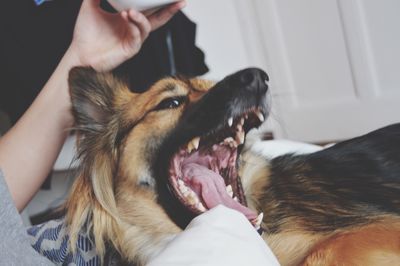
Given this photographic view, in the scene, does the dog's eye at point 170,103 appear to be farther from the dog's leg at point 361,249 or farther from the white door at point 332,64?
the white door at point 332,64

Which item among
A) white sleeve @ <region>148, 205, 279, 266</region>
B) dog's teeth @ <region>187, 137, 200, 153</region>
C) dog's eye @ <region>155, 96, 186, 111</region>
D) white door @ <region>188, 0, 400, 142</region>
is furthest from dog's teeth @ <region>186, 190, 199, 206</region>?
white door @ <region>188, 0, 400, 142</region>

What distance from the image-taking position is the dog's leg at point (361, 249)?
89cm

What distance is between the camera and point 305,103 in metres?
2.91

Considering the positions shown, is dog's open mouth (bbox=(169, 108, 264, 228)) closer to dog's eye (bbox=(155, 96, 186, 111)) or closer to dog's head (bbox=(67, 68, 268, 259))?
dog's head (bbox=(67, 68, 268, 259))

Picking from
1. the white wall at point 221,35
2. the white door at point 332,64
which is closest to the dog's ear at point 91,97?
the white door at point 332,64

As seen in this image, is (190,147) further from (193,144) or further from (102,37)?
(102,37)

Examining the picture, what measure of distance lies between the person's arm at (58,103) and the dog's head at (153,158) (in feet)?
0.37

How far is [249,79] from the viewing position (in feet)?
3.51

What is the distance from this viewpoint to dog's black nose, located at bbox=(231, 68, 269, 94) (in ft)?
3.49

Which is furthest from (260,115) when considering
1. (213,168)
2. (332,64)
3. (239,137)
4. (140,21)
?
(332,64)

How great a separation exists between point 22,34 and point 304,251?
1390 mm

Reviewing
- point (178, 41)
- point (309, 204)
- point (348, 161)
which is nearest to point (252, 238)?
point (309, 204)

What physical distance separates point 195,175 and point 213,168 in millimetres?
60

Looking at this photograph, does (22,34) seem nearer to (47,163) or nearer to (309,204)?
(47,163)
